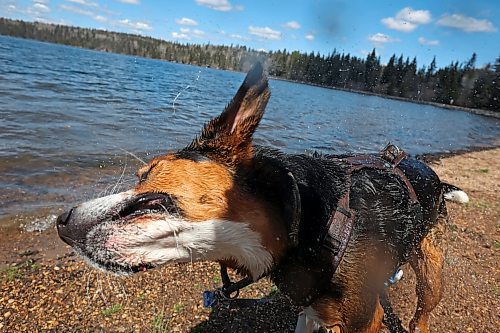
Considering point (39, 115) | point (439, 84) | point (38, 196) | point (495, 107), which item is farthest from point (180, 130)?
point (439, 84)

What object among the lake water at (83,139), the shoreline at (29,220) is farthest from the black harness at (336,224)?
the shoreline at (29,220)

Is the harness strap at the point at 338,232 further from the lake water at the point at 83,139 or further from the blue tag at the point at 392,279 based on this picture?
the lake water at the point at 83,139

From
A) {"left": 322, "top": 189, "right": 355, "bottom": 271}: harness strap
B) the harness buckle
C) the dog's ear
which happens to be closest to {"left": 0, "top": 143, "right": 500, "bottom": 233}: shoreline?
the harness buckle

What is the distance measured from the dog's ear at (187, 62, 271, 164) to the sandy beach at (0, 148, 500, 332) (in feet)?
6.70

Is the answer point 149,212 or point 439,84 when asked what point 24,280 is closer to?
point 149,212

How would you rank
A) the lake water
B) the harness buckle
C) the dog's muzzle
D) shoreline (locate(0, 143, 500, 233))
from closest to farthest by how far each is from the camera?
the dog's muzzle
the harness buckle
shoreline (locate(0, 143, 500, 233))
the lake water

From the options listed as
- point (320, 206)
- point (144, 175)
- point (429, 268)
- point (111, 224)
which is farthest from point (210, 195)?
point (429, 268)

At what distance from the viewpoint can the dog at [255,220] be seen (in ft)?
8.19

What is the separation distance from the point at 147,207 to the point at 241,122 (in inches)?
37.8

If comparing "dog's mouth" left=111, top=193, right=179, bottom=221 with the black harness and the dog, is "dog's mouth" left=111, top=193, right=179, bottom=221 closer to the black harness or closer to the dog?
the dog

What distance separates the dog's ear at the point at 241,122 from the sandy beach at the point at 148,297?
204cm

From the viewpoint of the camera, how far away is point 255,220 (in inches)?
107

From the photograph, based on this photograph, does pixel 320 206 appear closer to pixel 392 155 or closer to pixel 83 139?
pixel 392 155

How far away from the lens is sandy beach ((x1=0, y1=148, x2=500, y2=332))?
419 cm
